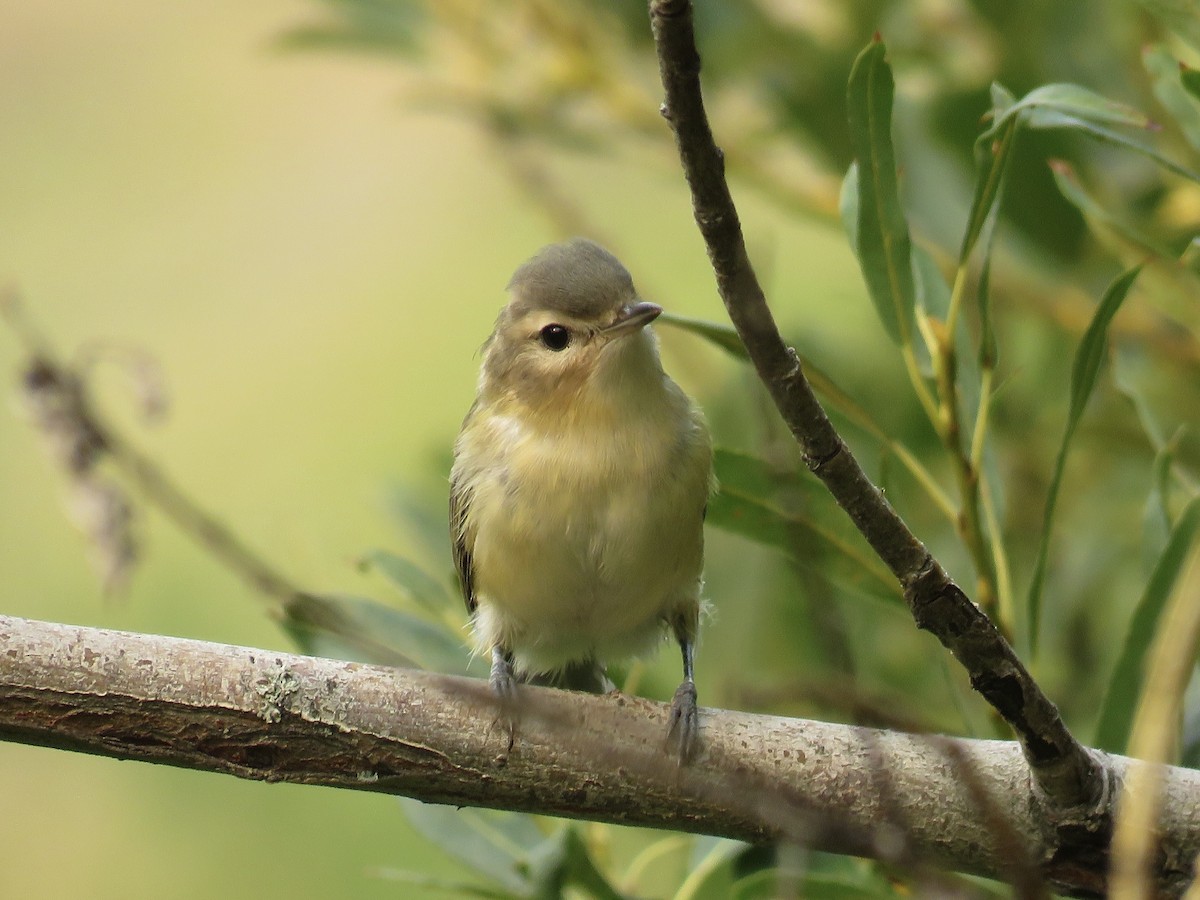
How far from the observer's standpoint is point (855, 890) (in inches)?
83.4

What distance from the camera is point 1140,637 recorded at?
213 cm

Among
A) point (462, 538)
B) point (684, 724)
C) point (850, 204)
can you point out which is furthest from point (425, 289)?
point (684, 724)

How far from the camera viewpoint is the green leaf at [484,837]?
7.95 feet

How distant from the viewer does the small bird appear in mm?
2711

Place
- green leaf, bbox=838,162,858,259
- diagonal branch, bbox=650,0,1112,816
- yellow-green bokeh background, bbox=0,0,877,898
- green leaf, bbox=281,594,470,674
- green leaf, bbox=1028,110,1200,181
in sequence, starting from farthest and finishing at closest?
yellow-green bokeh background, bbox=0,0,877,898 < green leaf, bbox=281,594,470,674 < green leaf, bbox=838,162,858,259 < green leaf, bbox=1028,110,1200,181 < diagonal branch, bbox=650,0,1112,816

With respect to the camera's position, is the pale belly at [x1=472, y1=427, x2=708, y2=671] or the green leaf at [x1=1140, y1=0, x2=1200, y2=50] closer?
the green leaf at [x1=1140, y1=0, x2=1200, y2=50]

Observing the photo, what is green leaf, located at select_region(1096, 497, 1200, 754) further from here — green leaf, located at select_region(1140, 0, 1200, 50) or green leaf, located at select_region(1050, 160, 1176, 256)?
green leaf, located at select_region(1140, 0, 1200, 50)

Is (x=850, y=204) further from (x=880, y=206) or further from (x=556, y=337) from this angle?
(x=556, y=337)

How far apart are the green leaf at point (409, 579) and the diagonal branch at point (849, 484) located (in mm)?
1146

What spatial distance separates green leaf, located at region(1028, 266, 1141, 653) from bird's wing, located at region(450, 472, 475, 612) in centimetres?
122

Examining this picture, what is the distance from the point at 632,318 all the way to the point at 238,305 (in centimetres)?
615

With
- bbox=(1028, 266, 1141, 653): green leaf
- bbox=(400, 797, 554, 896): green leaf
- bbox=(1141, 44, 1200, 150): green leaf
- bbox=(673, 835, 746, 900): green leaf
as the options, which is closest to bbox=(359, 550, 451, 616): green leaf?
bbox=(400, 797, 554, 896): green leaf

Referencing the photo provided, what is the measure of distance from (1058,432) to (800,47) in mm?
1093

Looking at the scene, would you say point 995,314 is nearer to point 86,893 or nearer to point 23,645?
point 23,645
